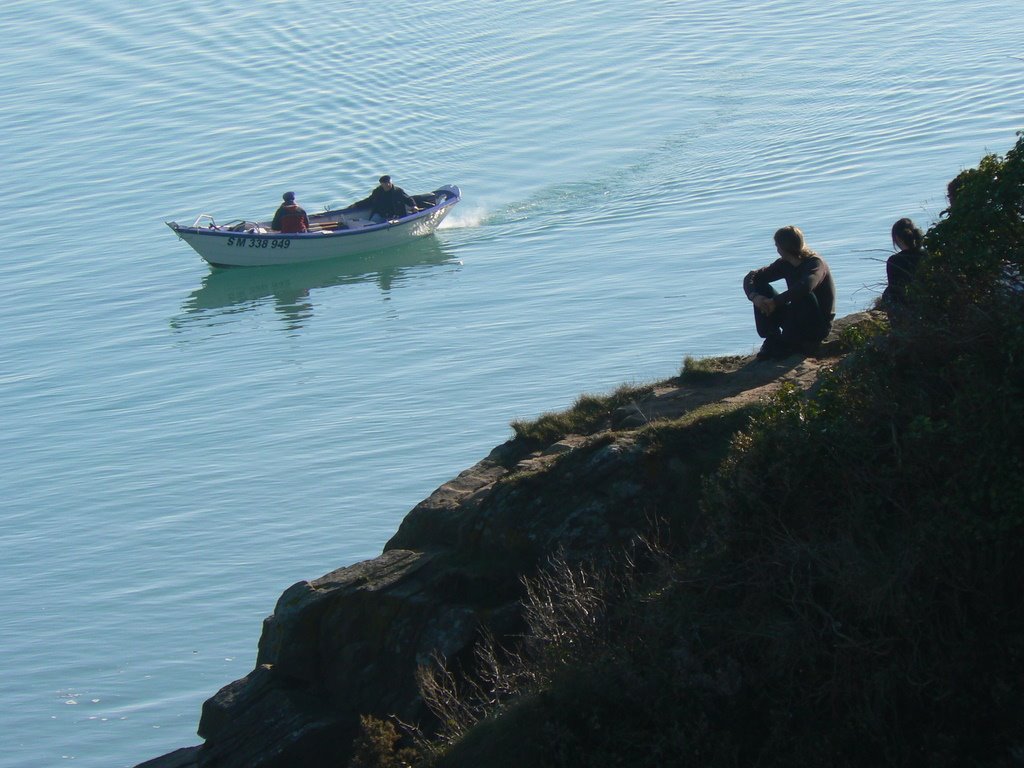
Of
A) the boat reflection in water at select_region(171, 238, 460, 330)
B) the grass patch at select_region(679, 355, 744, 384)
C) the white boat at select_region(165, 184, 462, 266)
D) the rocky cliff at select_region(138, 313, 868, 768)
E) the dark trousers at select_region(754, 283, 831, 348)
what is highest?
the white boat at select_region(165, 184, 462, 266)

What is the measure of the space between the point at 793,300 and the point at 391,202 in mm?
18717

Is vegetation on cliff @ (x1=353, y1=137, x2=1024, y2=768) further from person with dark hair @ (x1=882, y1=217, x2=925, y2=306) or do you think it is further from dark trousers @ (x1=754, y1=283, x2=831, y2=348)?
dark trousers @ (x1=754, y1=283, x2=831, y2=348)

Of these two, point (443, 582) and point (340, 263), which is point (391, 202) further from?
point (443, 582)

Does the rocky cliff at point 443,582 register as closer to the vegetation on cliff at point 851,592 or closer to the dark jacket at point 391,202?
the vegetation on cliff at point 851,592

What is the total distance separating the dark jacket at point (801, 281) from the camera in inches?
394

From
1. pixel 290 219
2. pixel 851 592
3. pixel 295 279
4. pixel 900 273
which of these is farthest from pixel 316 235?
pixel 851 592

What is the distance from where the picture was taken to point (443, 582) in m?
8.54

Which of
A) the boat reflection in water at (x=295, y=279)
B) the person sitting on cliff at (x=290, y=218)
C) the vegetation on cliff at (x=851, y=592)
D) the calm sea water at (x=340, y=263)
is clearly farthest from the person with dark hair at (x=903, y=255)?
the person sitting on cliff at (x=290, y=218)

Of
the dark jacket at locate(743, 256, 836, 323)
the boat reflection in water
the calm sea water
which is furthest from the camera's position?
the boat reflection in water

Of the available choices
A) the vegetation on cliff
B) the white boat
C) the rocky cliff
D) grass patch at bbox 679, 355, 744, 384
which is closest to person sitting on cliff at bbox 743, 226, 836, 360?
grass patch at bbox 679, 355, 744, 384

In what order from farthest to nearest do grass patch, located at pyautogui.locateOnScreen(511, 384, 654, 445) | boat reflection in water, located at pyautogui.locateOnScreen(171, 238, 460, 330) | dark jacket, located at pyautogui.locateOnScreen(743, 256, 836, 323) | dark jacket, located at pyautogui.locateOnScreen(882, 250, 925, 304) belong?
boat reflection in water, located at pyautogui.locateOnScreen(171, 238, 460, 330) → dark jacket, located at pyautogui.locateOnScreen(743, 256, 836, 323) → grass patch, located at pyautogui.locateOnScreen(511, 384, 654, 445) → dark jacket, located at pyautogui.locateOnScreen(882, 250, 925, 304)

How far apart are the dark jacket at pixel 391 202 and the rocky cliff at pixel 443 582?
1905 centimetres

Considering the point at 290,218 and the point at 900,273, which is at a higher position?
the point at 290,218

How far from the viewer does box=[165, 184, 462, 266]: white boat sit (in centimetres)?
2699
